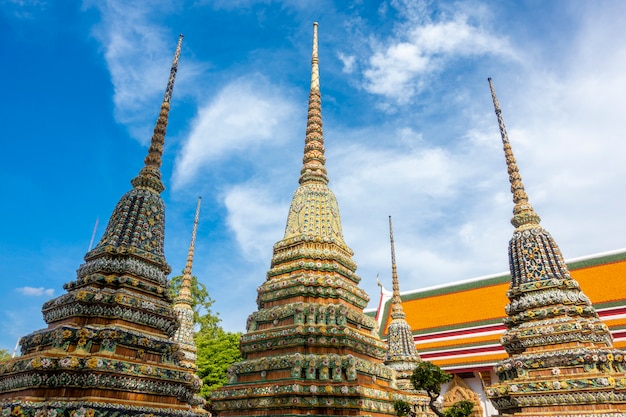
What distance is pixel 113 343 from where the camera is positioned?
673cm

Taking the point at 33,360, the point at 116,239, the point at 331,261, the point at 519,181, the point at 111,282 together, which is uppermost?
the point at 519,181

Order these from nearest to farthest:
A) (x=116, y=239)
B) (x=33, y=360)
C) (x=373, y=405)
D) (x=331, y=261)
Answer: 1. (x=33, y=360)
2. (x=116, y=239)
3. (x=373, y=405)
4. (x=331, y=261)

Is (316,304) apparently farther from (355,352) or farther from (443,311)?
(443,311)

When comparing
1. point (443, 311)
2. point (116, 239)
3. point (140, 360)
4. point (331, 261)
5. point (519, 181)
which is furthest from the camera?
point (443, 311)

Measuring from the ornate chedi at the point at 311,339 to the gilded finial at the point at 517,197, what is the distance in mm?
5392

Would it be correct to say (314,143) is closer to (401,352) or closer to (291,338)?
(291,338)

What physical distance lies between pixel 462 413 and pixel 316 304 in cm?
387

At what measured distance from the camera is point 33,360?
6.14 meters

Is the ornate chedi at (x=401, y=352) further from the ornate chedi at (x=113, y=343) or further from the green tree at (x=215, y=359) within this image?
the ornate chedi at (x=113, y=343)

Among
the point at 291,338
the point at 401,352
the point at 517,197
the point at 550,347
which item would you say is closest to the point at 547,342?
the point at 550,347

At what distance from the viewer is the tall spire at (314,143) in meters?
13.4

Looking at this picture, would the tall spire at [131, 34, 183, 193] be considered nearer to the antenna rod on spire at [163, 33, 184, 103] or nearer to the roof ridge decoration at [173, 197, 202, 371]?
the antenna rod on spire at [163, 33, 184, 103]

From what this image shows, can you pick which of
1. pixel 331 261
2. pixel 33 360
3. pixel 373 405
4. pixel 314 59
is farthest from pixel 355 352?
pixel 314 59

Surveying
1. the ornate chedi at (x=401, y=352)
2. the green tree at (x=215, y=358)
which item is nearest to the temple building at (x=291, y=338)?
the ornate chedi at (x=401, y=352)
